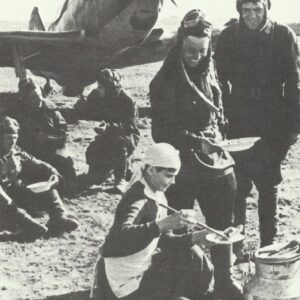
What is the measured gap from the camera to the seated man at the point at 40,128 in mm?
7238

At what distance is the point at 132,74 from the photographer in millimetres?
17625

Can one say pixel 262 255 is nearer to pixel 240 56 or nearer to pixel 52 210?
pixel 240 56

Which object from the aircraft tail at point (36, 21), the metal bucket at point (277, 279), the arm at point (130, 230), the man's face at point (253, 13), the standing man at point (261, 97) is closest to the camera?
the arm at point (130, 230)

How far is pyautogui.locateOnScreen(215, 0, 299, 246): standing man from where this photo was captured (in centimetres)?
514

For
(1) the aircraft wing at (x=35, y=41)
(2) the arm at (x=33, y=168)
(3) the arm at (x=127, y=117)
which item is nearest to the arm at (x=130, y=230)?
(2) the arm at (x=33, y=168)

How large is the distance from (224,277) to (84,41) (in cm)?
785

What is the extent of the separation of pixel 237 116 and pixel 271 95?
12.2 inches

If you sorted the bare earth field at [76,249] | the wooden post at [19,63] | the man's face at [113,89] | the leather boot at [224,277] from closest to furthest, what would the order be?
1. the leather boot at [224,277]
2. the bare earth field at [76,249]
3. the man's face at [113,89]
4. the wooden post at [19,63]

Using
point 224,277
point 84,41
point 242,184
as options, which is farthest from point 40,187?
point 84,41

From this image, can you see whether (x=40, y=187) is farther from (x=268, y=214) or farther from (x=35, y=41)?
(x=35, y=41)

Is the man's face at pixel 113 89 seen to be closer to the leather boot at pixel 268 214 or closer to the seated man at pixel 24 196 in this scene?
the seated man at pixel 24 196

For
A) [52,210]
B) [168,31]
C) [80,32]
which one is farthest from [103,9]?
[52,210]

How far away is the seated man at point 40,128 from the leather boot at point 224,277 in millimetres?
3275

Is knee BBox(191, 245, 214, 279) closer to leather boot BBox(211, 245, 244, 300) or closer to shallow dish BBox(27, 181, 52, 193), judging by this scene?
leather boot BBox(211, 245, 244, 300)
